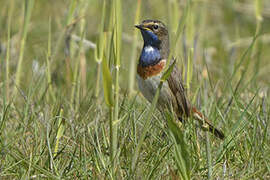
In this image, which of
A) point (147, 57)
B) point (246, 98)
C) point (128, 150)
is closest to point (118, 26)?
point (128, 150)

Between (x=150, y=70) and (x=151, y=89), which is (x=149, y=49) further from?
(x=151, y=89)

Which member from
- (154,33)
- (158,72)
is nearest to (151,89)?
(158,72)

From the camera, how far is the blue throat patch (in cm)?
389

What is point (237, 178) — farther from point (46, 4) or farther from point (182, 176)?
point (46, 4)

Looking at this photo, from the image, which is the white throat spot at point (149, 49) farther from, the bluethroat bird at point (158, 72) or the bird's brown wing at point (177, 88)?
the bird's brown wing at point (177, 88)

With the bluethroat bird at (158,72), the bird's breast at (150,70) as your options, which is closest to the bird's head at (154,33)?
the bluethroat bird at (158,72)

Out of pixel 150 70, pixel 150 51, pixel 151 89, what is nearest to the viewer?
pixel 151 89

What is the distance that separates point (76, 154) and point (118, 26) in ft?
2.54

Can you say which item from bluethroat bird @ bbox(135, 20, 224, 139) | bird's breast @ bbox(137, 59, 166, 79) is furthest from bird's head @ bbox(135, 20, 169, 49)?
bird's breast @ bbox(137, 59, 166, 79)

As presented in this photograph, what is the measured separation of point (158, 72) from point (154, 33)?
0.41 m

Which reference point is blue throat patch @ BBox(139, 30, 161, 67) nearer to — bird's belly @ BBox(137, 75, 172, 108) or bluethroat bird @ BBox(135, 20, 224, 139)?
bluethroat bird @ BBox(135, 20, 224, 139)

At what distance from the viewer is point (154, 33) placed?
4.07m

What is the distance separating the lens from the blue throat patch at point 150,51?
12.8 feet

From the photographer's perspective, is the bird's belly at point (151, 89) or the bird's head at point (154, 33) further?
the bird's head at point (154, 33)
